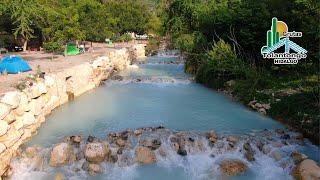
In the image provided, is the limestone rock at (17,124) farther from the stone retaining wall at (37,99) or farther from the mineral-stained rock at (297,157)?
the mineral-stained rock at (297,157)

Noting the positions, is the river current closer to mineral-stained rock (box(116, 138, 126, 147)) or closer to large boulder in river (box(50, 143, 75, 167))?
large boulder in river (box(50, 143, 75, 167))

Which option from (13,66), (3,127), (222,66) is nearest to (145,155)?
(3,127)

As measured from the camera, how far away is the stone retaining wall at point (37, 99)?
38.2 ft

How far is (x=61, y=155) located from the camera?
11789 mm

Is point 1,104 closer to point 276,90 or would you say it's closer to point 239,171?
point 239,171

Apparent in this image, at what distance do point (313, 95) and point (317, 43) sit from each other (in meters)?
5.12

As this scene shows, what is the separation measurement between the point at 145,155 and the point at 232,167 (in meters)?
2.72

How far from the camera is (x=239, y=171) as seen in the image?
11.1m

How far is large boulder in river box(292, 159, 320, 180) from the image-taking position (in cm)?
1007

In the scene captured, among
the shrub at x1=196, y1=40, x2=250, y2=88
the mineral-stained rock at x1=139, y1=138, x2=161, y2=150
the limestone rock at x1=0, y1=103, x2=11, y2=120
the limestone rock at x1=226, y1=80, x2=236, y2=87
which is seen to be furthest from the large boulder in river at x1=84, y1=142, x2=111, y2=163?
the limestone rock at x1=226, y1=80, x2=236, y2=87

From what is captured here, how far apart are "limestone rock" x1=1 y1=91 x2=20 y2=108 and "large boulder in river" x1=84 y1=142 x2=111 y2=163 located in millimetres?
2847

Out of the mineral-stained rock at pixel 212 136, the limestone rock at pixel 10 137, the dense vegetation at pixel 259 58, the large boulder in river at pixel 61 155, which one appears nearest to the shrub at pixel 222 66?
the dense vegetation at pixel 259 58

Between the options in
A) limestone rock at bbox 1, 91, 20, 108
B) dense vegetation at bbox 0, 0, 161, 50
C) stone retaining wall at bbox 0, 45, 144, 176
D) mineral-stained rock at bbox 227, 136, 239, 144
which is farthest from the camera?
dense vegetation at bbox 0, 0, 161, 50

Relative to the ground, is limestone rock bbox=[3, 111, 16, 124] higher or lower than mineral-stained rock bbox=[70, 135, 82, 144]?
higher
